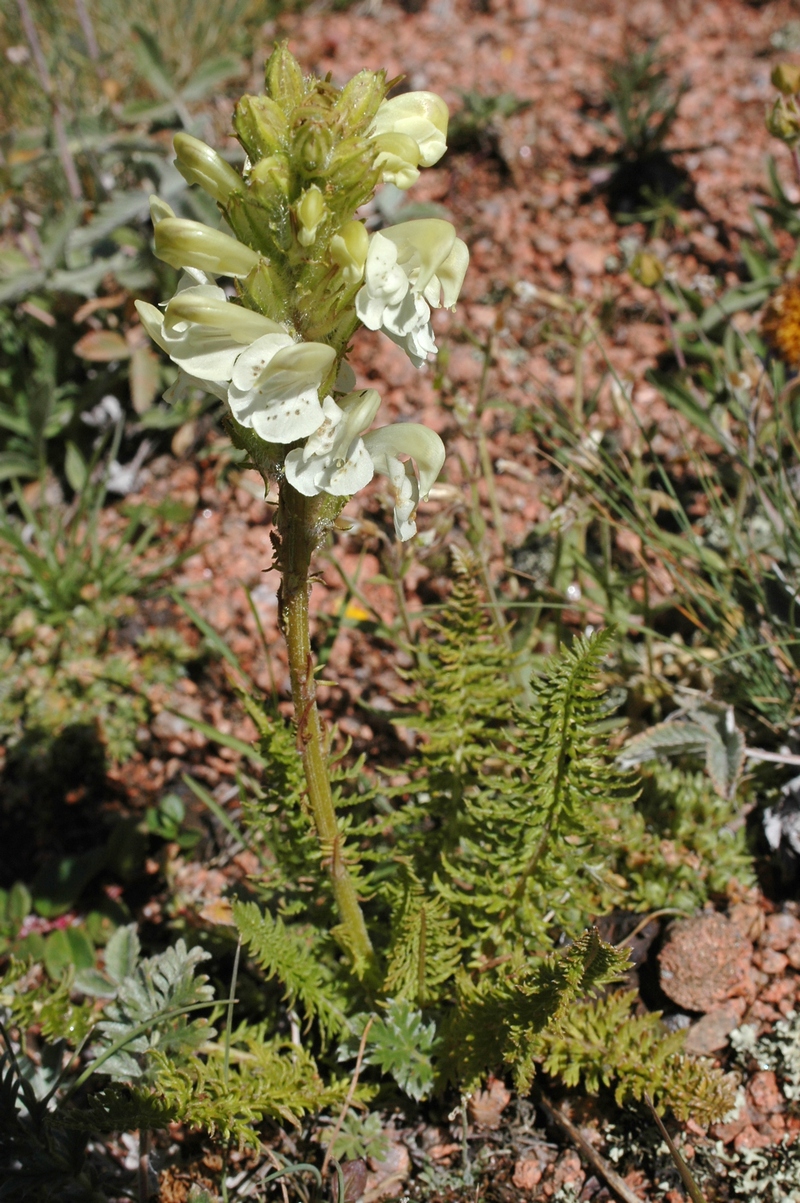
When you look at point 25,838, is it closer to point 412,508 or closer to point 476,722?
point 476,722

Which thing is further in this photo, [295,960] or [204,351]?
[295,960]

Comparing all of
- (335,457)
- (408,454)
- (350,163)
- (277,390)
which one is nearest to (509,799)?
(408,454)

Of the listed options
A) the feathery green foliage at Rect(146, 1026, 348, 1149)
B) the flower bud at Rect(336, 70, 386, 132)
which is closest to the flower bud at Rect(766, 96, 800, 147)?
the flower bud at Rect(336, 70, 386, 132)

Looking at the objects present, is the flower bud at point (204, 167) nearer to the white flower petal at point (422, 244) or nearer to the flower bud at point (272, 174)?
the flower bud at point (272, 174)

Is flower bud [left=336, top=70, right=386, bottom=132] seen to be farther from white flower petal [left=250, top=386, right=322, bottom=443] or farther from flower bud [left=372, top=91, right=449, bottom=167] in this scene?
white flower petal [left=250, top=386, right=322, bottom=443]

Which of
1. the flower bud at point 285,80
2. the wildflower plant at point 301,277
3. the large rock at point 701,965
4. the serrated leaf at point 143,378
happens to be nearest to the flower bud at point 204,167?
the wildflower plant at point 301,277

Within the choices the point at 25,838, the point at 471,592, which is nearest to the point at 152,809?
the point at 25,838

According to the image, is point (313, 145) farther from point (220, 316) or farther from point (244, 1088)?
point (244, 1088)
